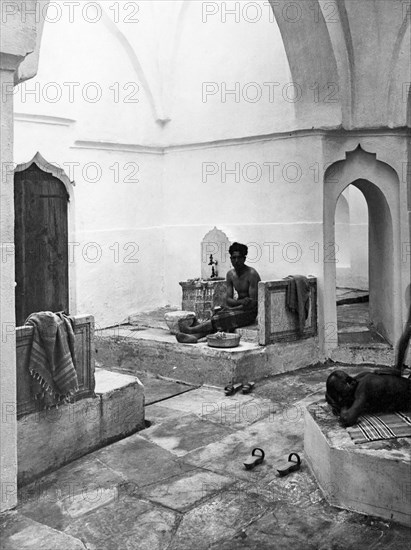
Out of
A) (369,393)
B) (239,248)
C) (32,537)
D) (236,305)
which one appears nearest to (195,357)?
(236,305)

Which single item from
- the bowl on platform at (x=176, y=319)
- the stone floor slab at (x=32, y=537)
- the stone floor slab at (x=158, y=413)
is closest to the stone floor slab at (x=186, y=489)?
the stone floor slab at (x=32, y=537)

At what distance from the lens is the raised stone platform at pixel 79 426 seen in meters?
5.36

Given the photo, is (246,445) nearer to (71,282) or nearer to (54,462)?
(54,462)

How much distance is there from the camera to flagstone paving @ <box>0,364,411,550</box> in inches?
170

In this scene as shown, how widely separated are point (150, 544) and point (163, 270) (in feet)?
28.1

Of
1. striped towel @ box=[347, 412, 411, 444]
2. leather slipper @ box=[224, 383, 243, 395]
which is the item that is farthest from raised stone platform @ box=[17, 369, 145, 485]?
striped towel @ box=[347, 412, 411, 444]

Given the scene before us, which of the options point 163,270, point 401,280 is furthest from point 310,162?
point 163,270

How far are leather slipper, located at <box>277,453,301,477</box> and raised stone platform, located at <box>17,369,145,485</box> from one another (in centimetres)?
182

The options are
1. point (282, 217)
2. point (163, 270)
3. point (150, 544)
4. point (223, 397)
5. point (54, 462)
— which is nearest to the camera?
point (150, 544)

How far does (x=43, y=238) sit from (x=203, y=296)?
295 cm

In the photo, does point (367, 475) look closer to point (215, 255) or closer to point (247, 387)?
point (247, 387)

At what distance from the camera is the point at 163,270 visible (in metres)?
12.6

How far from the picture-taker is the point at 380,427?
505 centimetres

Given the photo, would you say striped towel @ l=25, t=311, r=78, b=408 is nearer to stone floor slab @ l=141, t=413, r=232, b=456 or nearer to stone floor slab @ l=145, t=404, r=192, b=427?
stone floor slab @ l=141, t=413, r=232, b=456
